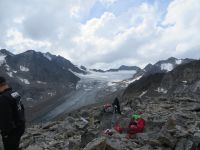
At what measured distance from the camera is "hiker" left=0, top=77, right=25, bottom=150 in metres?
7.21

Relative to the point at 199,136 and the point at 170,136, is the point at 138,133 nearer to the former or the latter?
the point at 170,136

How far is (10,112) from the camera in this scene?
725 centimetres

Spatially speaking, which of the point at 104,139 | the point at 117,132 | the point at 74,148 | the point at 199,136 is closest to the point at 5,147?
the point at 104,139

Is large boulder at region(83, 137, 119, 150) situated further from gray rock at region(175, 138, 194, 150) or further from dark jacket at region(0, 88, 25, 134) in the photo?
dark jacket at region(0, 88, 25, 134)

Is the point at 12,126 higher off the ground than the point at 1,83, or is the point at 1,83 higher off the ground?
the point at 1,83

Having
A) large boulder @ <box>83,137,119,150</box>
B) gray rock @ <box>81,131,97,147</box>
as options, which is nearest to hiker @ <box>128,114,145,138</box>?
gray rock @ <box>81,131,97,147</box>

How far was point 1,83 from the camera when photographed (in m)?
7.22

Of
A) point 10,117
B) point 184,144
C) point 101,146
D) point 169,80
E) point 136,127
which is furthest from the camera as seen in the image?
point 169,80

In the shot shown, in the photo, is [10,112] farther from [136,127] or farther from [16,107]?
[136,127]

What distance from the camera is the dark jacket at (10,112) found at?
7199 millimetres

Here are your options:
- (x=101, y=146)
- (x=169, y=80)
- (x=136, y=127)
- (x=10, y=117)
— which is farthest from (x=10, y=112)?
(x=169, y=80)

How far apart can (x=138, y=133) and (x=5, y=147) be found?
20.8ft

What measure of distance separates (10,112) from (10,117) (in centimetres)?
8

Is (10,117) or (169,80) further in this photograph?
(169,80)
